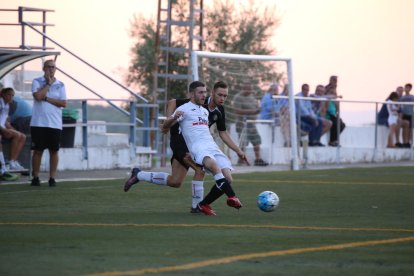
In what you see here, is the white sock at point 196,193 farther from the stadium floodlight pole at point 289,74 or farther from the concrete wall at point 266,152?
the stadium floodlight pole at point 289,74

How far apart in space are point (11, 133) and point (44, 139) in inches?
110

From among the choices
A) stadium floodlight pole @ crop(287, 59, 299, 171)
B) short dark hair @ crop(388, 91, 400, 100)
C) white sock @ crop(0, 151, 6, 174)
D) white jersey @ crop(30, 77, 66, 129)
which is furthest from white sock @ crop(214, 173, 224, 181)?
short dark hair @ crop(388, 91, 400, 100)

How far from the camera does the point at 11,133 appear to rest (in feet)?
74.8

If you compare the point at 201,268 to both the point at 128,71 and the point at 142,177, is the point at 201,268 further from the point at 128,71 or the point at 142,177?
the point at 128,71

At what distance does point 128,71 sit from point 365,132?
86.5ft

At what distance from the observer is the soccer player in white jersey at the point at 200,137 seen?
14.1 m

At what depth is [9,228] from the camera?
12.1 meters

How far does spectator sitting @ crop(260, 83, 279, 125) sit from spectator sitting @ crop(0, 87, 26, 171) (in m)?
9.07

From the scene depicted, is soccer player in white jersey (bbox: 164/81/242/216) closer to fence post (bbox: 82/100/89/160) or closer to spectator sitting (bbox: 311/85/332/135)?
fence post (bbox: 82/100/89/160)

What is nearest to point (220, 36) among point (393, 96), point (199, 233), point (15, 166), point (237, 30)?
point (237, 30)

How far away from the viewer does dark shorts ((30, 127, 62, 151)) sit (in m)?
20.1

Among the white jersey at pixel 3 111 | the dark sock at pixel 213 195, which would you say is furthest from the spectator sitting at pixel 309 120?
the dark sock at pixel 213 195

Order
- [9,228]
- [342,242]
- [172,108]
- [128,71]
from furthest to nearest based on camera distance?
1. [128,71]
2. [172,108]
3. [9,228]
4. [342,242]

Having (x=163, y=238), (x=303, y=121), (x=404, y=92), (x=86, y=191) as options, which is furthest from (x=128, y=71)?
(x=163, y=238)
